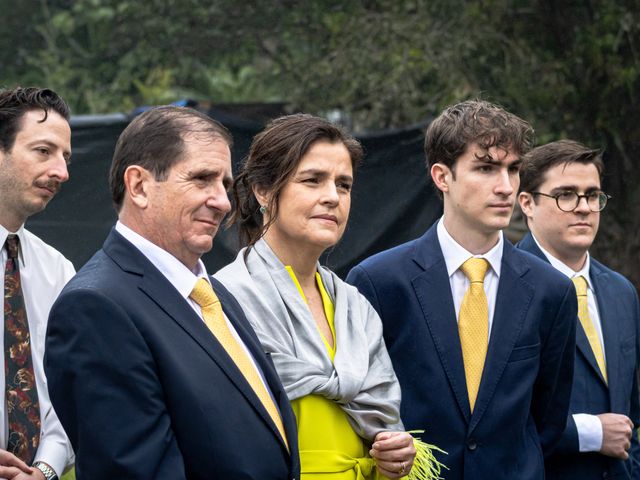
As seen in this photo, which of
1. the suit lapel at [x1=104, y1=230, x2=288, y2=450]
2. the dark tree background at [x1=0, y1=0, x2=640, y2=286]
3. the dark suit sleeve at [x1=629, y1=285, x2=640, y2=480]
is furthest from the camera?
the dark tree background at [x1=0, y1=0, x2=640, y2=286]

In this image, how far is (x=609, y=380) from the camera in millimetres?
4527

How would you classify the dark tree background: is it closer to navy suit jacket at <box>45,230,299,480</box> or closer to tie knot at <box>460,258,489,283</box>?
tie knot at <box>460,258,489,283</box>

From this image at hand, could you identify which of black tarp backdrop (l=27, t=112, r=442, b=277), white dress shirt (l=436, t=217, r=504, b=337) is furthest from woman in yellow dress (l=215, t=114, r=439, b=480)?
black tarp backdrop (l=27, t=112, r=442, b=277)

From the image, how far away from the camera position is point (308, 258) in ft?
12.2

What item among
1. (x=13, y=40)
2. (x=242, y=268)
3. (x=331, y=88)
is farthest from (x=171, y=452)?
(x=13, y=40)

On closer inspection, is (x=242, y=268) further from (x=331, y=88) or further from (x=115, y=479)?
(x=331, y=88)

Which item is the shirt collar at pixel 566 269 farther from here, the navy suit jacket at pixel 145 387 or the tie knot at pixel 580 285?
the navy suit jacket at pixel 145 387

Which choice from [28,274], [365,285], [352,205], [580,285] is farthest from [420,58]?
[28,274]

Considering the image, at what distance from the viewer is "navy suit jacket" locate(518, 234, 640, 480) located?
4.43 m

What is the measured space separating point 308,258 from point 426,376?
0.59m

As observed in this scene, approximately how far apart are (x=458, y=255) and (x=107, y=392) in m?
1.73

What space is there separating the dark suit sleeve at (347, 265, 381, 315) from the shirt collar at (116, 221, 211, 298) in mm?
1128

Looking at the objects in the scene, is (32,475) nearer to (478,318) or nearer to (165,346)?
(165,346)

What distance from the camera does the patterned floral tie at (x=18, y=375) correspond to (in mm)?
3643
